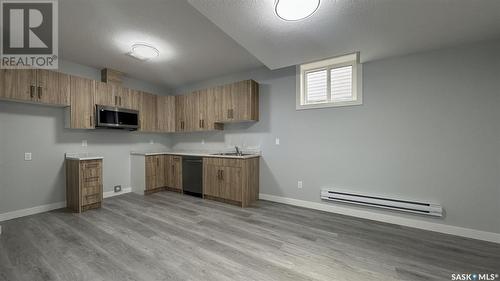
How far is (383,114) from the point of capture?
292cm

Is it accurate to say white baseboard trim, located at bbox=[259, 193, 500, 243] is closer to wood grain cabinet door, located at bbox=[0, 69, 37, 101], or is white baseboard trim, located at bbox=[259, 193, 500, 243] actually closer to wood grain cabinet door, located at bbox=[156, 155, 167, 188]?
wood grain cabinet door, located at bbox=[156, 155, 167, 188]

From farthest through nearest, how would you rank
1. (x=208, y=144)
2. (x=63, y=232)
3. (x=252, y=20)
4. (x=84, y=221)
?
1. (x=208, y=144)
2. (x=84, y=221)
3. (x=63, y=232)
4. (x=252, y=20)

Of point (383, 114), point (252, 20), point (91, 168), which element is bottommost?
point (91, 168)

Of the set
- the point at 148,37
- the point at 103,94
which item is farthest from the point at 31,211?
the point at 148,37

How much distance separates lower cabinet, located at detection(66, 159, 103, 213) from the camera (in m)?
3.23

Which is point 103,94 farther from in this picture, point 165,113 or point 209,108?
point 209,108


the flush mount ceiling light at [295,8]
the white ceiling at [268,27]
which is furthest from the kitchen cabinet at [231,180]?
the flush mount ceiling light at [295,8]

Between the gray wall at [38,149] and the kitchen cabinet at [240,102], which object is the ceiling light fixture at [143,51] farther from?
the gray wall at [38,149]

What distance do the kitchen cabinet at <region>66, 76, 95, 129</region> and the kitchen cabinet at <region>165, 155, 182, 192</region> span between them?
1.65 metres

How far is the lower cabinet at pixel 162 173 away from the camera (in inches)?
172

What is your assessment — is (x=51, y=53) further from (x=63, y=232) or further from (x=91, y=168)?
(x=63, y=232)

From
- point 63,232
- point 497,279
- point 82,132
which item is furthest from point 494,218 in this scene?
point 82,132

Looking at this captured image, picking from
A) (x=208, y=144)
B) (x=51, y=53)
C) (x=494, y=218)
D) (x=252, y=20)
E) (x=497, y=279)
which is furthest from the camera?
(x=208, y=144)

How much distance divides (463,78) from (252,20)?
2778mm
